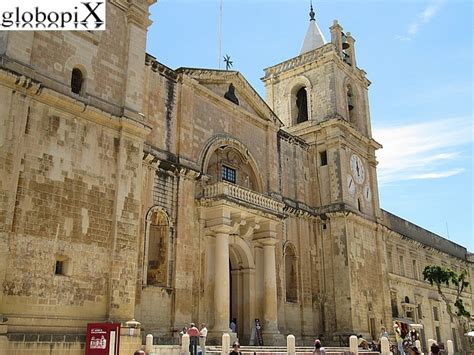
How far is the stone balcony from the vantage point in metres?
21.7

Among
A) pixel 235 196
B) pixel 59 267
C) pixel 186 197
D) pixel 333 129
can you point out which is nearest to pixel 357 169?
pixel 333 129

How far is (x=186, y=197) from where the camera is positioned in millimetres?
21359

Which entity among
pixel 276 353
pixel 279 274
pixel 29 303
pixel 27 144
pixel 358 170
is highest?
pixel 358 170

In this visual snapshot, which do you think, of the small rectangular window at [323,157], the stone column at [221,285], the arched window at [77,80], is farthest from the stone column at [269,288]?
the arched window at [77,80]

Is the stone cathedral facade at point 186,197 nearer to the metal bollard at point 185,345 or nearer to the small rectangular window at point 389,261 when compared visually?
the small rectangular window at point 389,261

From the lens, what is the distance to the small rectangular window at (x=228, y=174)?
2486 centimetres

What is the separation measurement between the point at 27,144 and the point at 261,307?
13.8 m

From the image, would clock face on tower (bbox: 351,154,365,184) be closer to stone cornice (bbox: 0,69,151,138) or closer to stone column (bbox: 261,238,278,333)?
stone column (bbox: 261,238,278,333)

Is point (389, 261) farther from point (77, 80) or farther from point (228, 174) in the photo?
point (77, 80)

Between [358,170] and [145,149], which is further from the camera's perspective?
[358,170]

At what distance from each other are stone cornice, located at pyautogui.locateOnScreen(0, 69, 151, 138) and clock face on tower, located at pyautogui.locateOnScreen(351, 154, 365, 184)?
17.5m

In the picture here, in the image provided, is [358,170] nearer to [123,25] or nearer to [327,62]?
[327,62]

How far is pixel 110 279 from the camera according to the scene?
15.5m

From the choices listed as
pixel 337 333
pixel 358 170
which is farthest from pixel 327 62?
pixel 337 333
